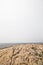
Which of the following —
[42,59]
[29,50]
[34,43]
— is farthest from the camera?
[34,43]

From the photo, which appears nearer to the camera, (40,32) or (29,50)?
(29,50)

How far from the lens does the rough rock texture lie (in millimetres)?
2133

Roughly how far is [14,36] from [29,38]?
34cm

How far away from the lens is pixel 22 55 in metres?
2.24

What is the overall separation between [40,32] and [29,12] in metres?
0.50

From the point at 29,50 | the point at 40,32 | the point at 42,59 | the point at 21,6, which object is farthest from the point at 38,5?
the point at 42,59

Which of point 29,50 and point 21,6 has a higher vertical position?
→ point 21,6

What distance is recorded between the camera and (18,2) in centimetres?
261

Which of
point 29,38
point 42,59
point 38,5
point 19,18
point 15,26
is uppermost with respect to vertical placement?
point 38,5

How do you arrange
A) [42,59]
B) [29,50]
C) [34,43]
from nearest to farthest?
[42,59]
[29,50]
[34,43]

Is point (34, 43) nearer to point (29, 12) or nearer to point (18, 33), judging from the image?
point (18, 33)

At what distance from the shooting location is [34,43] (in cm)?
257

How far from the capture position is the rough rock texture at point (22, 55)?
7.00 feet

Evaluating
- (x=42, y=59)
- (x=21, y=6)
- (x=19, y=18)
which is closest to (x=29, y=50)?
(x=42, y=59)
